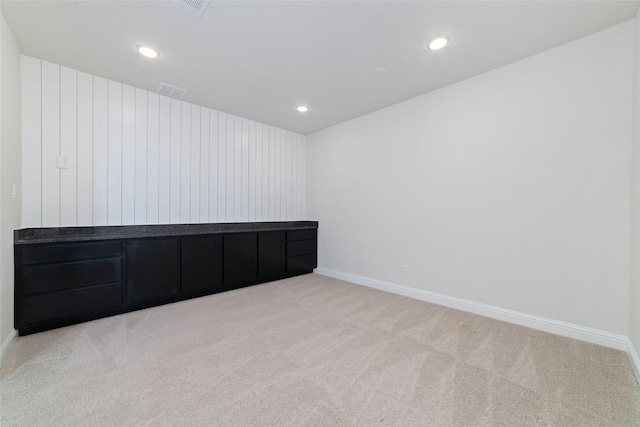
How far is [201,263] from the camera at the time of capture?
10.9 ft

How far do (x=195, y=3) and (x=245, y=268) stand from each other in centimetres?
305

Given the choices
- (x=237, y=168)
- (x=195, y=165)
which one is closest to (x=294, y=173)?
(x=237, y=168)

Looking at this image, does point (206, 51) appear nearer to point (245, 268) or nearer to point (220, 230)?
point (220, 230)

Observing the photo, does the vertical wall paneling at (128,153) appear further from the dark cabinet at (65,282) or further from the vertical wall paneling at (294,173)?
the vertical wall paneling at (294,173)

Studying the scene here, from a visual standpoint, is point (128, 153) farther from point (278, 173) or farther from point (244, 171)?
point (278, 173)

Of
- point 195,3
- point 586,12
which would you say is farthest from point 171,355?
point 586,12

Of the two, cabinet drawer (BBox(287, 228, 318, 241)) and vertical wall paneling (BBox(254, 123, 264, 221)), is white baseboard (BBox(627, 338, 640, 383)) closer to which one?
cabinet drawer (BBox(287, 228, 318, 241))

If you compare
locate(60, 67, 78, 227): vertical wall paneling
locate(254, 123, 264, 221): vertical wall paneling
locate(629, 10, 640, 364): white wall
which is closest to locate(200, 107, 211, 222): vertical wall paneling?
locate(254, 123, 264, 221): vertical wall paneling

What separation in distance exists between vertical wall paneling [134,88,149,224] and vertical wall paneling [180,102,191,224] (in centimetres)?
42

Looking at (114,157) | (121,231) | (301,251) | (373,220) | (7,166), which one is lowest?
(301,251)

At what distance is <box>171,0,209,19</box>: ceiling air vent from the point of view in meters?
1.84

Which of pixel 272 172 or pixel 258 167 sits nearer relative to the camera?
pixel 258 167

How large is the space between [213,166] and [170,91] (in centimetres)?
109

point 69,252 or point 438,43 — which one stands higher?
point 438,43
